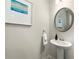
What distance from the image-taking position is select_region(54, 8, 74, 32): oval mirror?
8.87ft

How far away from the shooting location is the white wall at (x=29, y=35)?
5.51ft

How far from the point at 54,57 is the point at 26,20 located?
5.07ft

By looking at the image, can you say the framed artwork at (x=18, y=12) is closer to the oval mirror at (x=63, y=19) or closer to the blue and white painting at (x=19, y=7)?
the blue and white painting at (x=19, y=7)

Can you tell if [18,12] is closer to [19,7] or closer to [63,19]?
[19,7]

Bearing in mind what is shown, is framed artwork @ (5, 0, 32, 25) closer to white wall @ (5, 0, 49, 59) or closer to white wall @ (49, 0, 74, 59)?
white wall @ (5, 0, 49, 59)

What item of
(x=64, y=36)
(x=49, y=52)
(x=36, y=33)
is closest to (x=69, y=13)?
(x=64, y=36)

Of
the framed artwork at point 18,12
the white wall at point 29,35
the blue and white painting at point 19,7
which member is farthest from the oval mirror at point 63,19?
the blue and white painting at point 19,7

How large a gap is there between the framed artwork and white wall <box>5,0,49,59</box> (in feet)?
0.33

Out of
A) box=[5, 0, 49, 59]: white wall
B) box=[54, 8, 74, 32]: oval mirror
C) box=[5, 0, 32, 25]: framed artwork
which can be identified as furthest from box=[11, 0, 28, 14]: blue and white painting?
box=[54, 8, 74, 32]: oval mirror

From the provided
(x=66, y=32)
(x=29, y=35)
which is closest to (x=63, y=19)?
(x=66, y=32)

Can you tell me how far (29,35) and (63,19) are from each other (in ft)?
3.82

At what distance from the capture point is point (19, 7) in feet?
6.12

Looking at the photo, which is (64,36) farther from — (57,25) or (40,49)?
(40,49)
